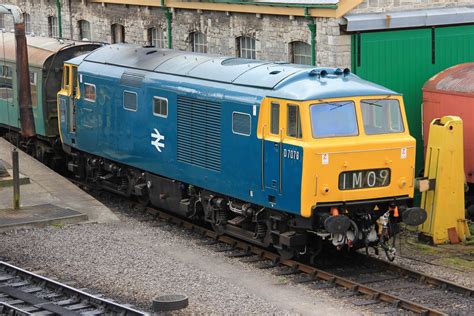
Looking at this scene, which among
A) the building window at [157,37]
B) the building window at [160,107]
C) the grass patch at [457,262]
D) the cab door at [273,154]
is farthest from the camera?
the building window at [157,37]

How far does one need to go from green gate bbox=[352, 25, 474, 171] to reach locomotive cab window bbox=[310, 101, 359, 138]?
5343 mm

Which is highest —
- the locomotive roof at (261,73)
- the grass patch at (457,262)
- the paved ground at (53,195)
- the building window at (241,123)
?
the locomotive roof at (261,73)

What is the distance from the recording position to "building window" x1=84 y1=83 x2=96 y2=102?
20688mm

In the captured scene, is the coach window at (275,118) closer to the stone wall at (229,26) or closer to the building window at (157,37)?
the stone wall at (229,26)

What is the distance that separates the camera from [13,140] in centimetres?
2562

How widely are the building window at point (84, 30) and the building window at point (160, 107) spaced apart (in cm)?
1132

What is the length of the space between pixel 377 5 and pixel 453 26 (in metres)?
2.11

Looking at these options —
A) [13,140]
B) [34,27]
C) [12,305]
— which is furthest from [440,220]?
[34,27]

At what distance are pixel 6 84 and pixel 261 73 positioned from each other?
10.7 m

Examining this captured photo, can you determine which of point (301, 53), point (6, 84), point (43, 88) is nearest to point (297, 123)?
point (301, 53)

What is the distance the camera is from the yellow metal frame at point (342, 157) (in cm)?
1462

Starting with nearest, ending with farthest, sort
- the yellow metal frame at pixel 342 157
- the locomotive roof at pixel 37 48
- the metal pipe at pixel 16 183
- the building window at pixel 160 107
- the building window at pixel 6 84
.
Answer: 1. the yellow metal frame at pixel 342 157
2. the building window at pixel 160 107
3. the metal pipe at pixel 16 183
4. the locomotive roof at pixel 37 48
5. the building window at pixel 6 84

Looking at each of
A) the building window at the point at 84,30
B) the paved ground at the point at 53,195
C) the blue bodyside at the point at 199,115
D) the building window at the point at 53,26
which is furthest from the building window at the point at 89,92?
the building window at the point at 53,26

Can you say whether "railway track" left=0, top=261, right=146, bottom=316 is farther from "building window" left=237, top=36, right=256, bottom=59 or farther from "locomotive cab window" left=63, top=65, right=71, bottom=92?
"building window" left=237, top=36, right=256, bottom=59
